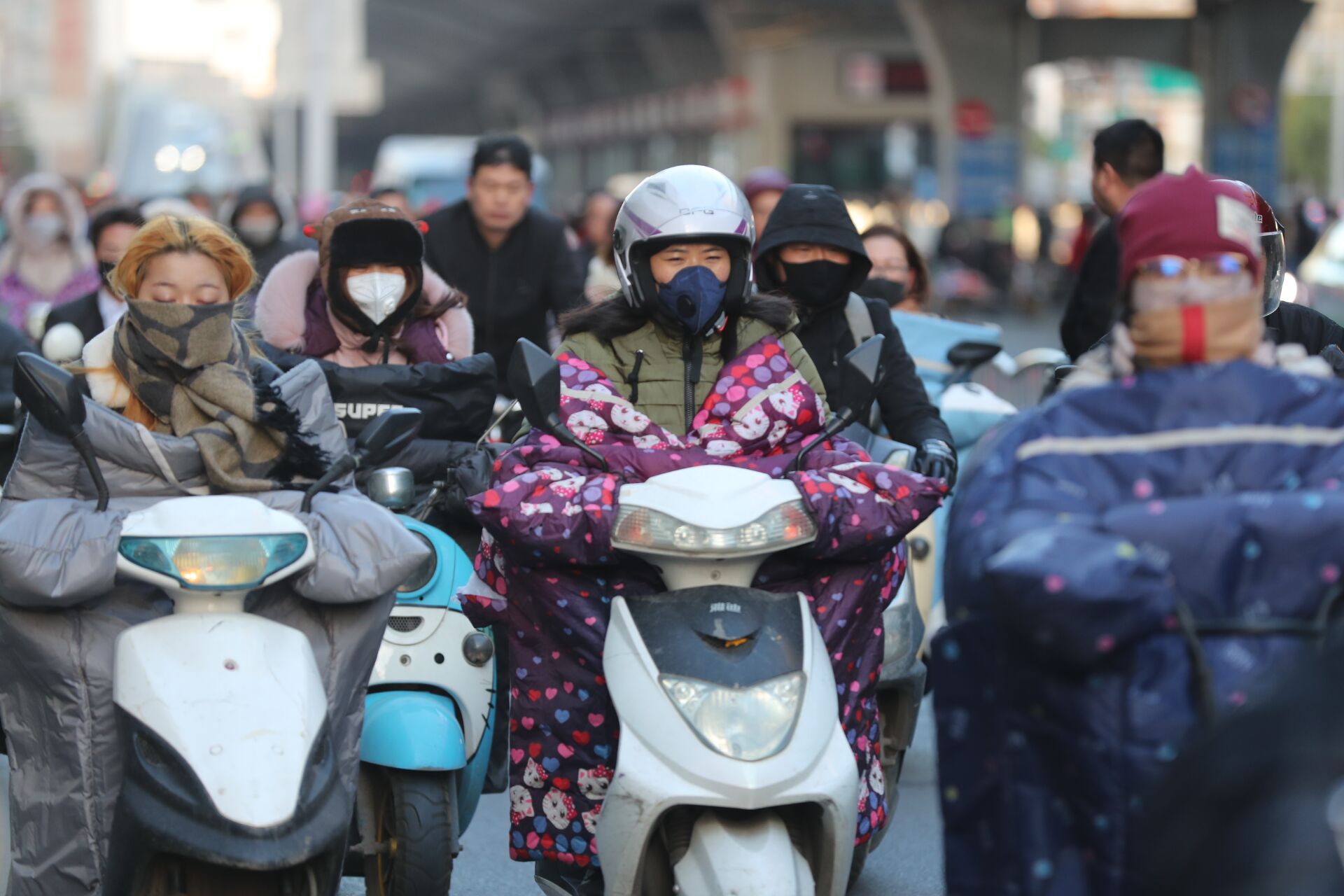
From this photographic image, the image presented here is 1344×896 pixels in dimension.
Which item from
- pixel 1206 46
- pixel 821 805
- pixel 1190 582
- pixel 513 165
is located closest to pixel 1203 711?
pixel 1190 582

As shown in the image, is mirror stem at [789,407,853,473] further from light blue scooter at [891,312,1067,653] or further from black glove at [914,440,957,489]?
light blue scooter at [891,312,1067,653]

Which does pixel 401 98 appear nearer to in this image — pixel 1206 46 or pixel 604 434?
pixel 1206 46

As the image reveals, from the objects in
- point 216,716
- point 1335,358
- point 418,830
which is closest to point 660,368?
point 418,830

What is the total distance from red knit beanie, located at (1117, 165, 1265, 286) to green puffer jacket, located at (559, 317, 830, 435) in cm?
139

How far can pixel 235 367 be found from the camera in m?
4.84

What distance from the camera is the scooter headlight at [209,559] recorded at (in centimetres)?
424

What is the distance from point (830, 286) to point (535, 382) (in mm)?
2256

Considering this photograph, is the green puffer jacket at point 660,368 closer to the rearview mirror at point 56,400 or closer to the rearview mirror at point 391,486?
the rearview mirror at point 391,486

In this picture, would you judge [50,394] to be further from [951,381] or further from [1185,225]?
[951,381]

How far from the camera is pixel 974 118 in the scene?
40844mm

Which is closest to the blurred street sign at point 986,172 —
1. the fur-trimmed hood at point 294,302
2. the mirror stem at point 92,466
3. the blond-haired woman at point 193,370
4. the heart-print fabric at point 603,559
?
the fur-trimmed hood at point 294,302

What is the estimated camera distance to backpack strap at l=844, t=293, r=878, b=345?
21.4 ft

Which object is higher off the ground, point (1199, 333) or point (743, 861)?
point (1199, 333)

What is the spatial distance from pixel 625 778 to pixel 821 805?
37 cm
